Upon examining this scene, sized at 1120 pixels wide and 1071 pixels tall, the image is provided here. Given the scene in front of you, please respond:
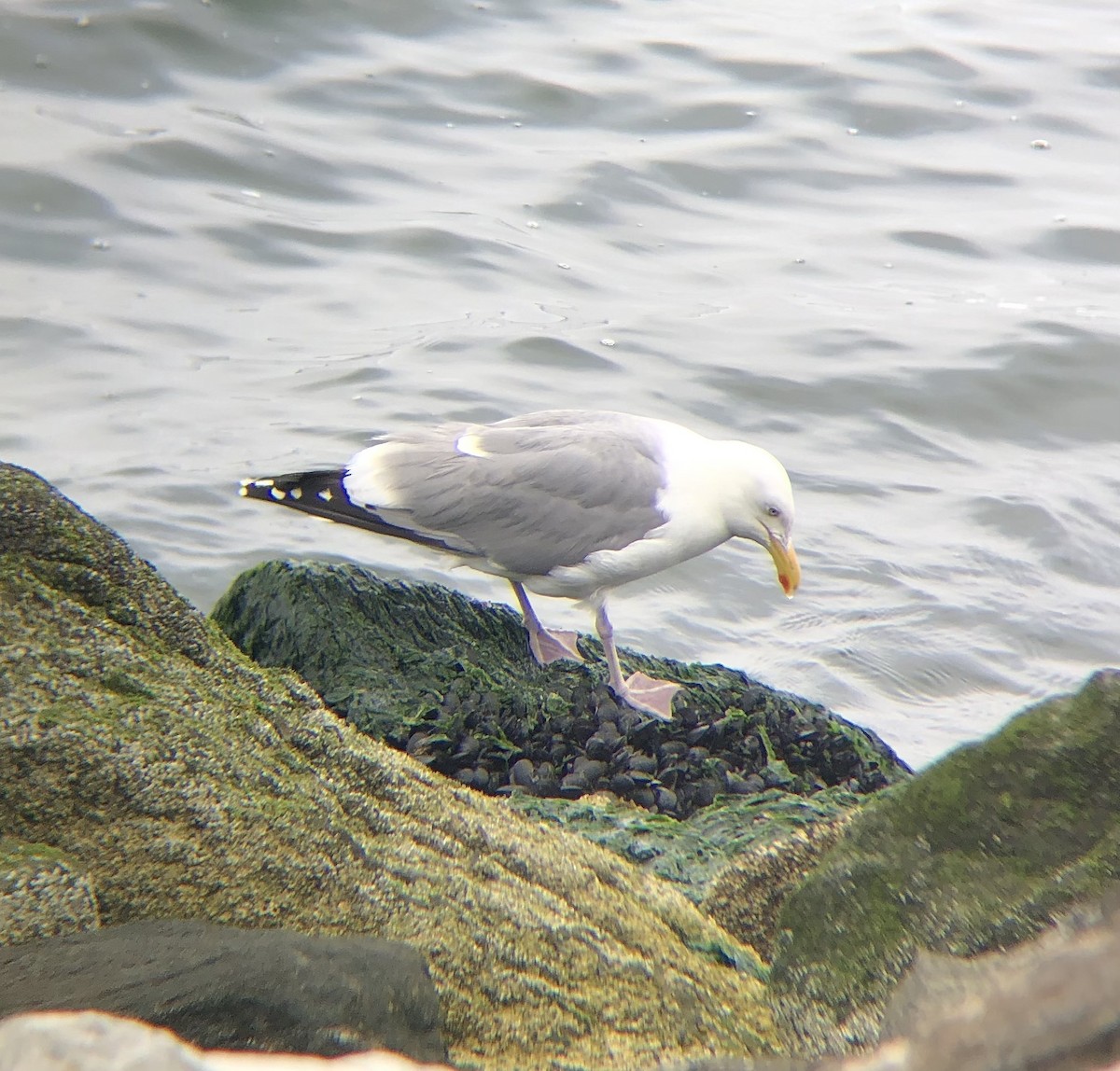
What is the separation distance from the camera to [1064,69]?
39.0 ft

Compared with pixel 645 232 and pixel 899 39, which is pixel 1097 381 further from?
pixel 899 39

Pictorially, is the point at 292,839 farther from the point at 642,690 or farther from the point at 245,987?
the point at 642,690

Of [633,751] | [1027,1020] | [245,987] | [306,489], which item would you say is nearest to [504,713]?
[633,751]

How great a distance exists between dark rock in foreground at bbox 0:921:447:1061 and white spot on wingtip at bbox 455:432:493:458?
3043mm

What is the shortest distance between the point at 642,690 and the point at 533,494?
895 millimetres

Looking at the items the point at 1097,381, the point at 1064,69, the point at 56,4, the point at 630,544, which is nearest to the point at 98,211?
the point at 56,4

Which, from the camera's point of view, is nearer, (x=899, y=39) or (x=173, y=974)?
(x=173, y=974)

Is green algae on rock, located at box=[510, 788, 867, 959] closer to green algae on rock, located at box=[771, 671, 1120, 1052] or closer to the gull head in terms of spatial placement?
green algae on rock, located at box=[771, 671, 1120, 1052]

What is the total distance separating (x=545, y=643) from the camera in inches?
187

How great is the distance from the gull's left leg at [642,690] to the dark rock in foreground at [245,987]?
1.98 metres

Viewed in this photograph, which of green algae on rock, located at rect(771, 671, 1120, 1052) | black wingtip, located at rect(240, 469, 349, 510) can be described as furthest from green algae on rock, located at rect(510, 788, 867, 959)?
black wingtip, located at rect(240, 469, 349, 510)

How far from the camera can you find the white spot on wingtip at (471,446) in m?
4.98

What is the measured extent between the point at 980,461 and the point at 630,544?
10.6 ft

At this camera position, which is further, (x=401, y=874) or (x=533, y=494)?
(x=533, y=494)
